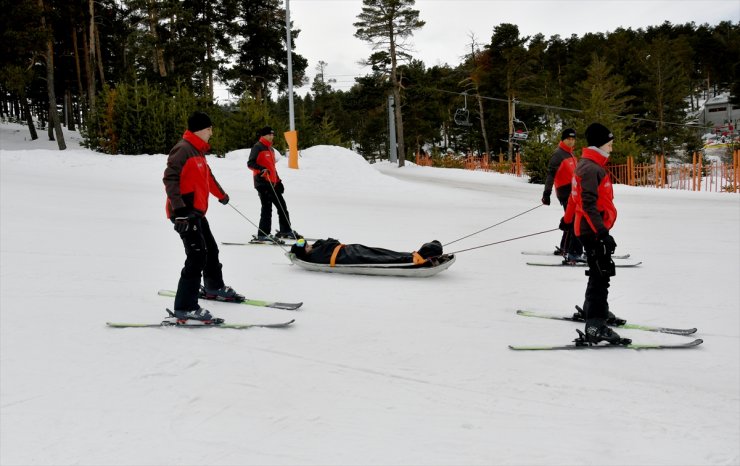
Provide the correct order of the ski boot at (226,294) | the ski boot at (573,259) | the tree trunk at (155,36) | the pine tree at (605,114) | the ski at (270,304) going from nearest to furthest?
the ski at (270,304) < the ski boot at (226,294) < the ski boot at (573,259) < the pine tree at (605,114) < the tree trunk at (155,36)

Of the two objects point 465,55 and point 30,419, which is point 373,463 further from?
point 465,55

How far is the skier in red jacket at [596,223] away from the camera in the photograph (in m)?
4.30

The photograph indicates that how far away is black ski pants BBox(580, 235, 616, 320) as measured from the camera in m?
4.32

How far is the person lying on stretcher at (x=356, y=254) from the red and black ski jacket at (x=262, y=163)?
7.75 feet

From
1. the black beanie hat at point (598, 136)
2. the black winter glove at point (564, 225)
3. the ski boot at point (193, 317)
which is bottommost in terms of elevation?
the ski boot at point (193, 317)

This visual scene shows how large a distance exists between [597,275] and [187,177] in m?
3.50

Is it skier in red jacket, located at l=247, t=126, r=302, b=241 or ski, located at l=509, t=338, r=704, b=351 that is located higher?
skier in red jacket, located at l=247, t=126, r=302, b=241

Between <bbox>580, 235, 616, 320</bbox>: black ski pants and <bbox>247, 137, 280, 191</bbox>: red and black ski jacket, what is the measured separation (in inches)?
226

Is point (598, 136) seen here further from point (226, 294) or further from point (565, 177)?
point (226, 294)

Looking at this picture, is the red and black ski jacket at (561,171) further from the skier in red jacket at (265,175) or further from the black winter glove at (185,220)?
the black winter glove at (185,220)

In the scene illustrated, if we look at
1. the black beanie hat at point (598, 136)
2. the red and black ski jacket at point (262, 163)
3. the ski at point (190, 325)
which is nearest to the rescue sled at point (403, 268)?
the ski at point (190, 325)

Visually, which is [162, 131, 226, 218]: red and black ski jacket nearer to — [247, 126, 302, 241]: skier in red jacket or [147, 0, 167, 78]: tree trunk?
[247, 126, 302, 241]: skier in red jacket

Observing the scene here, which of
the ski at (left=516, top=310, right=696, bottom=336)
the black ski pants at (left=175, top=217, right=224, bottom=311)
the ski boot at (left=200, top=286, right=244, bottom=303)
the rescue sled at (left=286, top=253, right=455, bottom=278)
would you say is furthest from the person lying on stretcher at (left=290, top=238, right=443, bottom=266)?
the black ski pants at (left=175, top=217, right=224, bottom=311)

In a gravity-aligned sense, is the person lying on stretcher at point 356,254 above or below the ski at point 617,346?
above
